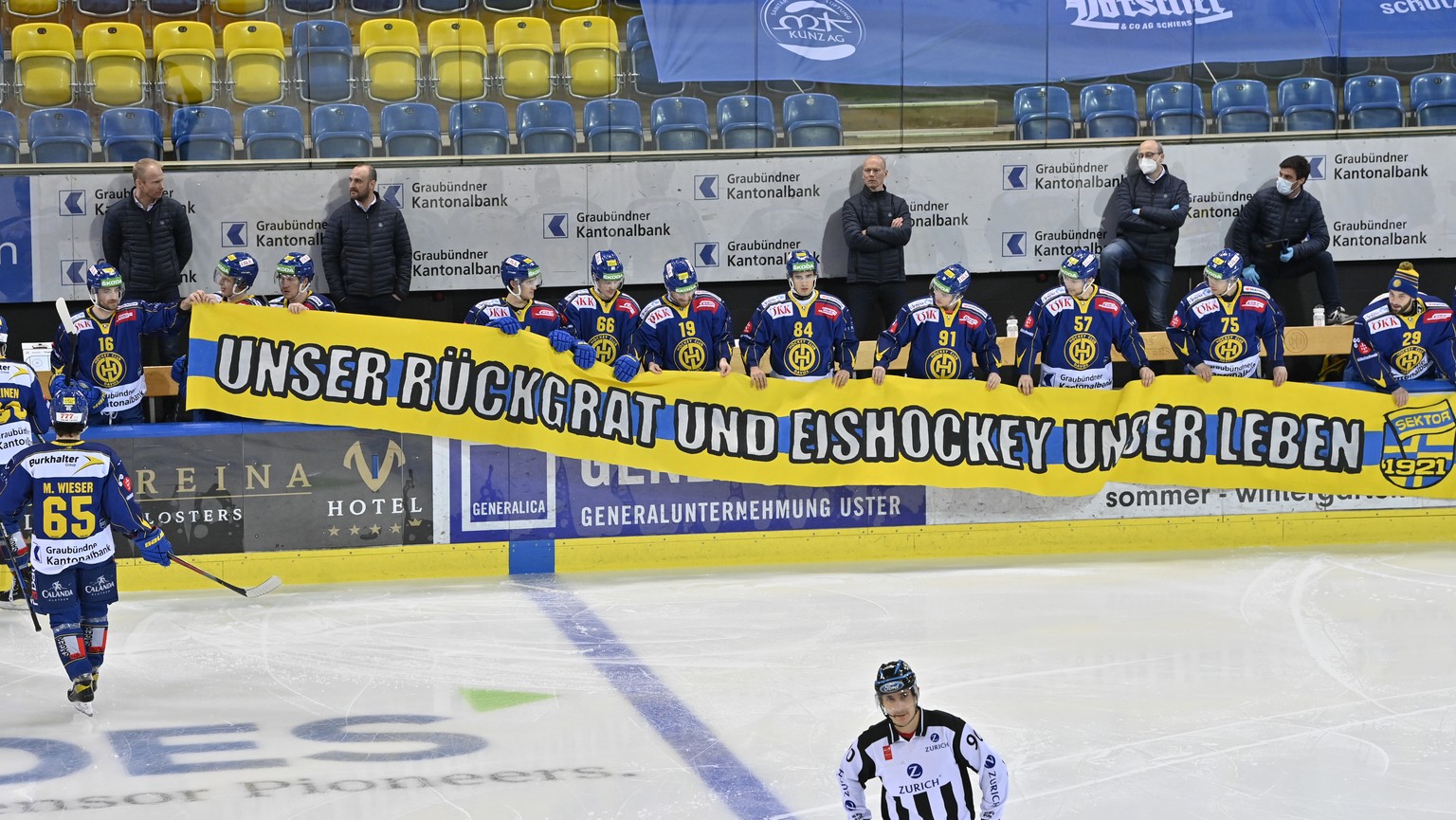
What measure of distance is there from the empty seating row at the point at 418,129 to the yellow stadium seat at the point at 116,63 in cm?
11

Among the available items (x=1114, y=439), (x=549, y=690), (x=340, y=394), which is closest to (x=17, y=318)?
(x=340, y=394)

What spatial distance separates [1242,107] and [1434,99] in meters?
1.51

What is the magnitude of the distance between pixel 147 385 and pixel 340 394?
1.30 m

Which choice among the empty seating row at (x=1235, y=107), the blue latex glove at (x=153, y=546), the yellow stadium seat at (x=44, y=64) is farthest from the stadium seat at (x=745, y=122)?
the blue latex glove at (x=153, y=546)

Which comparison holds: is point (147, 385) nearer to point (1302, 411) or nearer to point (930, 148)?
point (930, 148)

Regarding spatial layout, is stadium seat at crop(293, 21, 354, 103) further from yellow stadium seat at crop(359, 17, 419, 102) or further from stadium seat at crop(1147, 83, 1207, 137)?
stadium seat at crop(1147, 83, 1207, 137)

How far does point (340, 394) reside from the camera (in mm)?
9141

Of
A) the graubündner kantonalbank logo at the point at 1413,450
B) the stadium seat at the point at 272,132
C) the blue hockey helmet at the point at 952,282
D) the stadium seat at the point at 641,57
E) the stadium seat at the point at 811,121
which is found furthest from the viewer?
the stadium seat at the point at 811,121

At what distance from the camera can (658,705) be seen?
6672 millimetres

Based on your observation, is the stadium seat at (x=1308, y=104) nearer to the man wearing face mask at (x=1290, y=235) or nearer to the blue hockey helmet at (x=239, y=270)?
the man wearing face mask at (x=1290, y=235)

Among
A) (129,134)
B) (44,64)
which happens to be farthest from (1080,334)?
(44,64)

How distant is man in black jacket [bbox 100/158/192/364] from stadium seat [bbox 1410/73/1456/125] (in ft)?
29.1

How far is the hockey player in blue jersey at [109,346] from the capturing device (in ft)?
30.0

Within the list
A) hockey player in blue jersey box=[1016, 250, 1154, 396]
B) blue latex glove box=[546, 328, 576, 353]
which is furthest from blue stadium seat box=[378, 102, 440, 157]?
hockey player in blue jersey box=[1016, 250, 1154, 396]
